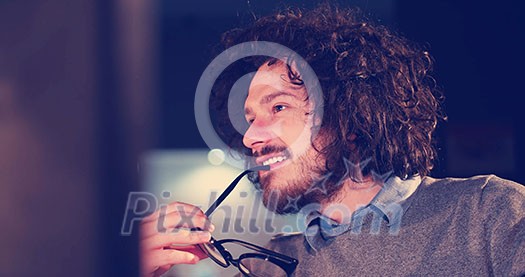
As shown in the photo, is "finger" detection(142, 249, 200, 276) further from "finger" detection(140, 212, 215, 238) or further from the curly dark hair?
the curly dark hair

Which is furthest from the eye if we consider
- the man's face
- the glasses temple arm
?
the glasses temple arm

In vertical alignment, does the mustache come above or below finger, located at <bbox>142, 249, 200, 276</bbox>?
above

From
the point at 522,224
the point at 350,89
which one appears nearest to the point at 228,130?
the point at 350,89

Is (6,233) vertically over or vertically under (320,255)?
over

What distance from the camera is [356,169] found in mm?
1497

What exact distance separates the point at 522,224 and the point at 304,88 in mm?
579

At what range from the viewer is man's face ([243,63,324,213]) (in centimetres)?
145

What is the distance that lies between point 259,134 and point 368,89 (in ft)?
0.97

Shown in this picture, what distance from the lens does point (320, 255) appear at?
4.47 ft

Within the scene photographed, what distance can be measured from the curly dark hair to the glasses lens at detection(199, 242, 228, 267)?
406mm

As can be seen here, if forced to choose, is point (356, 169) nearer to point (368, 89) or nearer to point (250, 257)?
point (368, 89)

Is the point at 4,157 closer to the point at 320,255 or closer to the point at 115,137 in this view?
the point at 115,137

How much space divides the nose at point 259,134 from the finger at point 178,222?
0.33 metres

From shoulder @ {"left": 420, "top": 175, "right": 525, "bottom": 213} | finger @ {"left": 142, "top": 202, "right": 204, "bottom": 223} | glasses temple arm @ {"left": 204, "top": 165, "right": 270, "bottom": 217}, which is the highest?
shoulder @ {"left": 420, "top": 175, "right": 525, "bottom": 213}
